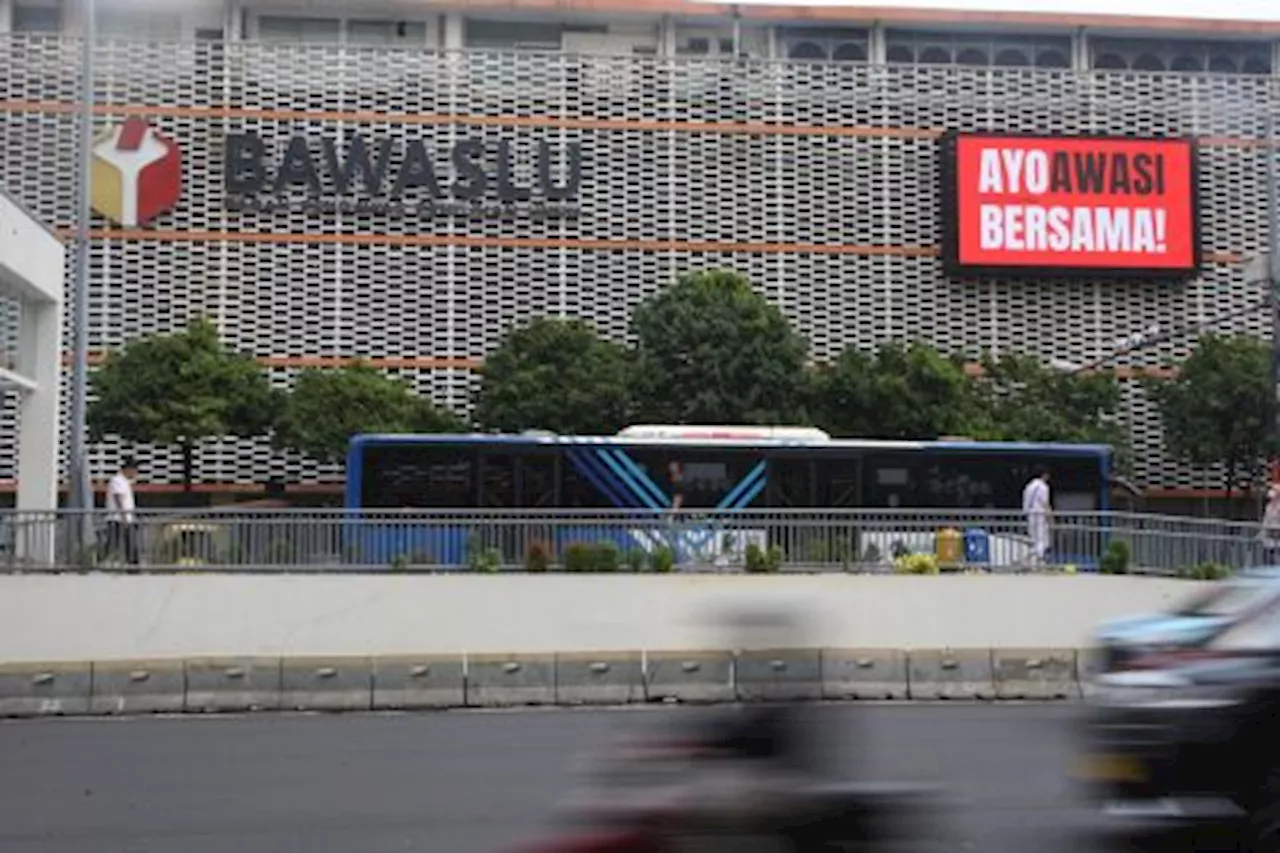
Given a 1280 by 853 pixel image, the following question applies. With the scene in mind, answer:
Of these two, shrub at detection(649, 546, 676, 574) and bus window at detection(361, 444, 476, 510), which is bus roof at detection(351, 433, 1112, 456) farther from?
shrub at detection(649, 546, 676, 574)

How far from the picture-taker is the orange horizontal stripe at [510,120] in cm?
4072

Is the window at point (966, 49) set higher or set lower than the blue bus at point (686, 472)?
higher

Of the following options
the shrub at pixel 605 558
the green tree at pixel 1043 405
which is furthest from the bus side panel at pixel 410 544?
the green tree at pixel 1043 405

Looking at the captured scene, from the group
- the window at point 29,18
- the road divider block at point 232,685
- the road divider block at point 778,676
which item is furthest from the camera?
the window at point 29,18

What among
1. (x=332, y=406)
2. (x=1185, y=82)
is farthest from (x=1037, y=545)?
(x=1185, y=82)

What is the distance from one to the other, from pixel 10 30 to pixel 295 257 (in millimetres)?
10277

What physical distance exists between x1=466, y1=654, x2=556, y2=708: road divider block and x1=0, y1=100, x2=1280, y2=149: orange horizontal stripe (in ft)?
95.3

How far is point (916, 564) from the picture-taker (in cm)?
1892

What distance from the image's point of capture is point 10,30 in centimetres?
4069

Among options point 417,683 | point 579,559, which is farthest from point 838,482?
point 417,683

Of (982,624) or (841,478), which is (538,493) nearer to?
(841,478)

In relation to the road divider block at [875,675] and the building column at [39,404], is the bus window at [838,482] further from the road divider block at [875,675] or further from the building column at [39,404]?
the building column at [39,404]

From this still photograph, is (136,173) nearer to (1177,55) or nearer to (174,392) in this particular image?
(174,392)

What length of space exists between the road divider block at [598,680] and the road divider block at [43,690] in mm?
4960
